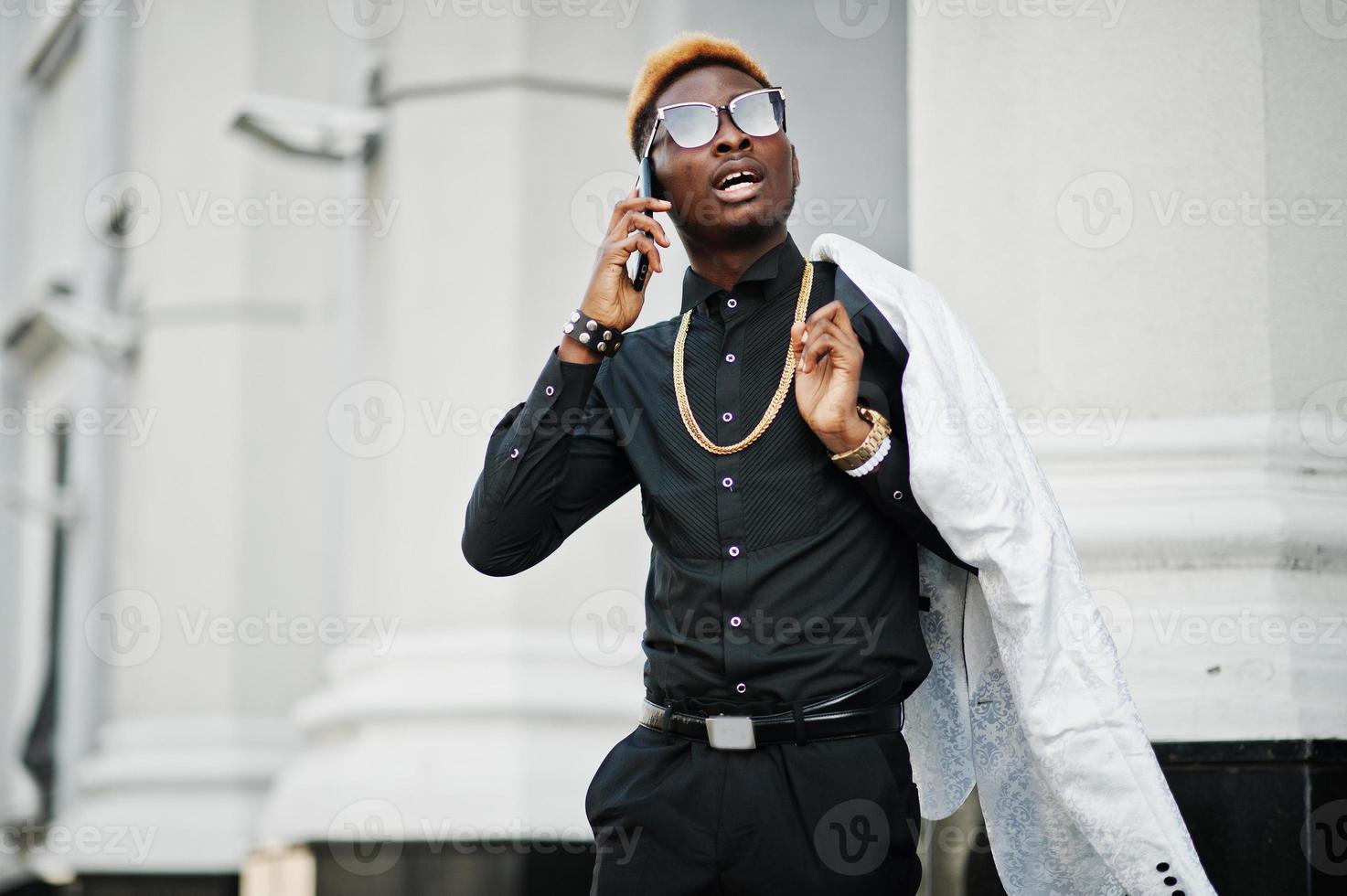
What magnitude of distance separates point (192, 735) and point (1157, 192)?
3.61 m

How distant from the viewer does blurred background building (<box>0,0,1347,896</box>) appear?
12.1 ft

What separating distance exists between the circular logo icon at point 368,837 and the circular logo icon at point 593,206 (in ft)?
6.15

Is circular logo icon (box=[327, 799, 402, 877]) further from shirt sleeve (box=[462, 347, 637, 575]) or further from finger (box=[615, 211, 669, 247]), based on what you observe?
finger (box=[615, 211, 669, 247])

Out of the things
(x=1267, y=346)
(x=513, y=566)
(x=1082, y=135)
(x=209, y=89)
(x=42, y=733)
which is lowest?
(x=42, y=733)

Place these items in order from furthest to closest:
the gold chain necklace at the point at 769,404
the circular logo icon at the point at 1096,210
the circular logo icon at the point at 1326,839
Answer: the circular logo icon at the point at 1096,210 < the circular logo icon at the point at 1326,839 < the gold chain necklace at the point at 769,404

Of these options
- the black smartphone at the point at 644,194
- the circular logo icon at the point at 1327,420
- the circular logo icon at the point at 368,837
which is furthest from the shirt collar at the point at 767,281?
the circular logo icon at the point at 368,837

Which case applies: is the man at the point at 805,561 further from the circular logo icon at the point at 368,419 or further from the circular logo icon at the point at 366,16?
the circular logo icon at the point at 366,16

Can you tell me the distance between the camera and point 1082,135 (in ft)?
12.9

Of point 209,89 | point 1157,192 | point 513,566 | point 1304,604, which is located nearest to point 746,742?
point 513,566

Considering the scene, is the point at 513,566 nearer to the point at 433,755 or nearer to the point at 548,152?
the point at 433,755

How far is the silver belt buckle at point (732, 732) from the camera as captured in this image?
2.52m

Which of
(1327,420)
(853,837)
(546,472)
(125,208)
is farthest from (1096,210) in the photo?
(125,208)

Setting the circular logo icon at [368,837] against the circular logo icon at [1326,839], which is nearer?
the circular logo icon at [1326,839]

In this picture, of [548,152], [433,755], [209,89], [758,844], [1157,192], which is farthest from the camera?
[209,89]
